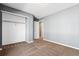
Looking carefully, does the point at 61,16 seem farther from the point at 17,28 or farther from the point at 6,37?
the point at 6,37

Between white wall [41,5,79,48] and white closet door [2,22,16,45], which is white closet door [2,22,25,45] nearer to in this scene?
white closet door [2,22,16,45]

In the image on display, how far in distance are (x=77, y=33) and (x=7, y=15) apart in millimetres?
2377

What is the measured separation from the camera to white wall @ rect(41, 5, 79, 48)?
5.86 feet

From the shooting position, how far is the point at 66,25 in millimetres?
2088

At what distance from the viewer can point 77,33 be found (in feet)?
5.73

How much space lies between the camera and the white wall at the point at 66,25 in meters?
1.79

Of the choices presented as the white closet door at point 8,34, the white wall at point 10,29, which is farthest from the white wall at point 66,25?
the white closet door at point 8,34

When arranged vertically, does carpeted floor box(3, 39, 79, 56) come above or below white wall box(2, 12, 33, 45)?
below

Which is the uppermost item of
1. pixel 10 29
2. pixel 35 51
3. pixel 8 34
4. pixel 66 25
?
pixel 66 25

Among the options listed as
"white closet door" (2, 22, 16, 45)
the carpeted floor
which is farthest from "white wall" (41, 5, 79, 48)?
"white closet door" (2, 22, 16, 45)

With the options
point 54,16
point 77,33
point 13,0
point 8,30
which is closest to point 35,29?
point 54,16

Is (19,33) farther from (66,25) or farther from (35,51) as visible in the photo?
(66,25)

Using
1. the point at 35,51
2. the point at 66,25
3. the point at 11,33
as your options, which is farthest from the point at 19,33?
the point at 66,25

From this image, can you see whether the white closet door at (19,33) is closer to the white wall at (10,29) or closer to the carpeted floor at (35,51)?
the white wall at (10,29)
